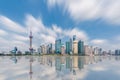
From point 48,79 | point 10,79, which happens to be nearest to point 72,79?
point 48,79

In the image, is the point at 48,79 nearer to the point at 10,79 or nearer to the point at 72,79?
the point at 72,79

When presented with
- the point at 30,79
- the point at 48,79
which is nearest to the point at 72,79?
the point at 48,79

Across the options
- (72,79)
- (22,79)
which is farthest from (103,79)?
(22,79)

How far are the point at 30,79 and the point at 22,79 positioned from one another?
0.77m

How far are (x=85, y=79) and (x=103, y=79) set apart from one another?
179cm

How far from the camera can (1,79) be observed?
19.0m

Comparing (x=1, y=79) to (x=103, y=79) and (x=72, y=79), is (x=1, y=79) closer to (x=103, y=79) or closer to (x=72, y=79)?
(x=72, y=79)

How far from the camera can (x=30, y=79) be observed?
62.7 ft

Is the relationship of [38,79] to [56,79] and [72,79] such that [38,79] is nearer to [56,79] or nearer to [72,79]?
[56,79]

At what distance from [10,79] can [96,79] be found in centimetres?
816

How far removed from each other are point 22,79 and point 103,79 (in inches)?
302

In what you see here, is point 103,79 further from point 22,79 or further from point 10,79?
point 10,79

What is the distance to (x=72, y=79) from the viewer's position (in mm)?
18938

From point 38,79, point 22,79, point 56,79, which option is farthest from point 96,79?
point 22,79
